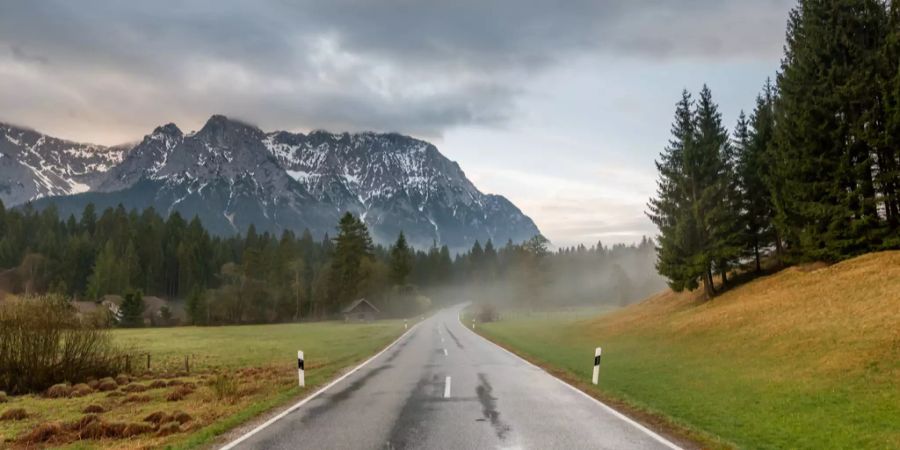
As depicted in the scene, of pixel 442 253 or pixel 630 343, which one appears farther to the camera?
pixel 442 253

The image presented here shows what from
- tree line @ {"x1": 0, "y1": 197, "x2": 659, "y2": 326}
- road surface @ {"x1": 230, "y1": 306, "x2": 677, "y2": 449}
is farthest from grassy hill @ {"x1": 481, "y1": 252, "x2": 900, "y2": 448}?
tree line @ {"x1": 0, "y1": 197, "x2": 659, "y2": 326}

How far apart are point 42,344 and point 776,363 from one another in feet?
93.5

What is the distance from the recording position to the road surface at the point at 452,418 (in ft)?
27.6

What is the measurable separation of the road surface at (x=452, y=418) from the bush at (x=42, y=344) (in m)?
13.5

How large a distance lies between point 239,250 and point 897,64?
150 meters

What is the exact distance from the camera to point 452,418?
34.0ft

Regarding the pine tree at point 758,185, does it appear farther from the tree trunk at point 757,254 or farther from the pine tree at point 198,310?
the pine tree at point 198,310

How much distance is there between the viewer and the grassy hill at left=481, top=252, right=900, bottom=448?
1044 centimetres

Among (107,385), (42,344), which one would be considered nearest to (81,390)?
(107,385)

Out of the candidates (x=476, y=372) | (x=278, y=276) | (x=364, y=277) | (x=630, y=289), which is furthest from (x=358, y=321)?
(x=476, y=372)

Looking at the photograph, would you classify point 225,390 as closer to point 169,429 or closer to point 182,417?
point 182,417

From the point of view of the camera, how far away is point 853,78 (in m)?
32.0

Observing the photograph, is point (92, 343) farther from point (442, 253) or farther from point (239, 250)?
point (442, 253)

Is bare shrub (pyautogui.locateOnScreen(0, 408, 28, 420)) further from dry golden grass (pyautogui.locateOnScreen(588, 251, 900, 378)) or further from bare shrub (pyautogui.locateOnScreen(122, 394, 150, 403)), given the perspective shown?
dry golden grass (pyautogui.locateOnScreen(588, 251, 900, 378))
